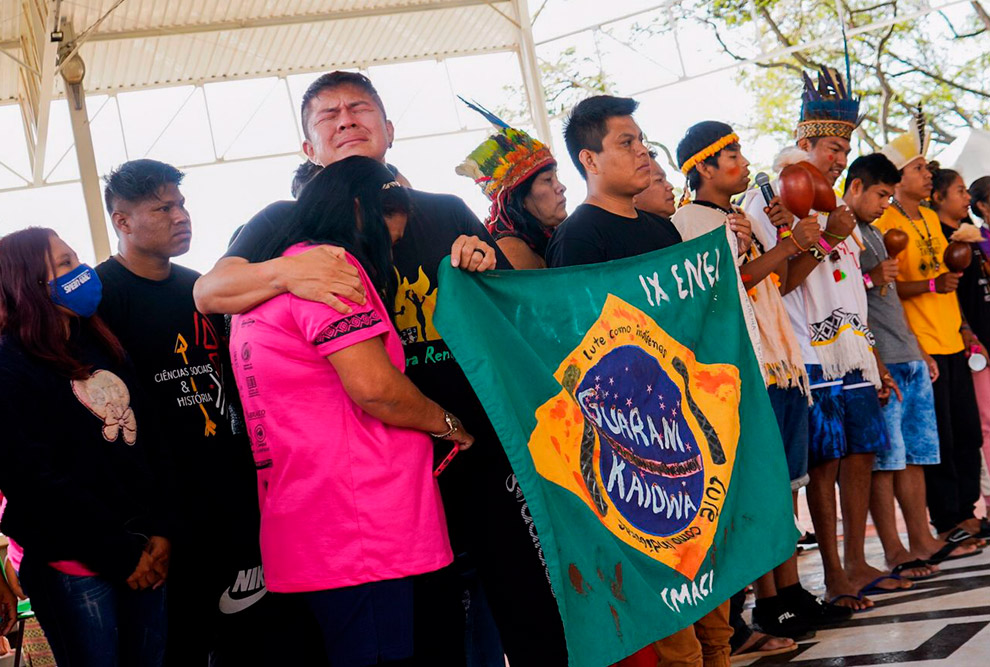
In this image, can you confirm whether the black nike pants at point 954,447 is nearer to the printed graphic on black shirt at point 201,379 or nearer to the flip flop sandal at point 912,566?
the flip flop sandal at point 912,566

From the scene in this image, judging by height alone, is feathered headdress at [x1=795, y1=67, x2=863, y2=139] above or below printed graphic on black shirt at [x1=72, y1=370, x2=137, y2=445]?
above

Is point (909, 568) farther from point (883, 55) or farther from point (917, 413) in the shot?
point (883, 55)

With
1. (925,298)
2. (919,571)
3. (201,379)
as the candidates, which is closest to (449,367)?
(201,379)

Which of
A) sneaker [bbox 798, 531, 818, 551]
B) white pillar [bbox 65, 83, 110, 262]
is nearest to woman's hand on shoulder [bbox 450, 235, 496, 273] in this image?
sneaker [bbox 798, 531, 818, 551]

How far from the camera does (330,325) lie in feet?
6.89

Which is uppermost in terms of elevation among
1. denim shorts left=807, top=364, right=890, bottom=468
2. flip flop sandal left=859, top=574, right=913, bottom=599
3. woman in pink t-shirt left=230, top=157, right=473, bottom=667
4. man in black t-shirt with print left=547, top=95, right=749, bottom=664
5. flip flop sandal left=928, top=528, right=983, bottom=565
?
man in black t-shirt with print left=547, top=95, right=749, bottom=664

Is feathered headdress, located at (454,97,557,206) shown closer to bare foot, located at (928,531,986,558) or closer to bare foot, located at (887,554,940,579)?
bare foot, located at (887,554,940,579)

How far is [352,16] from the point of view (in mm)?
12188

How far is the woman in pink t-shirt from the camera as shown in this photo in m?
2.10

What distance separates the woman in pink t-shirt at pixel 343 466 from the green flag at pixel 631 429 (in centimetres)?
20

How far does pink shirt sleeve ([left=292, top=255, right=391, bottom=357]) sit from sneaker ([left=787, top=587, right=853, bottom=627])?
223cm

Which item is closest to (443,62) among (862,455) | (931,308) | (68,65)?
(68,65)

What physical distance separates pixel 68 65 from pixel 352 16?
3.16 metres

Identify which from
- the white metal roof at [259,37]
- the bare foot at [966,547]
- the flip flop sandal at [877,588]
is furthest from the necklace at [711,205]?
the white metal roof at [259,37]
